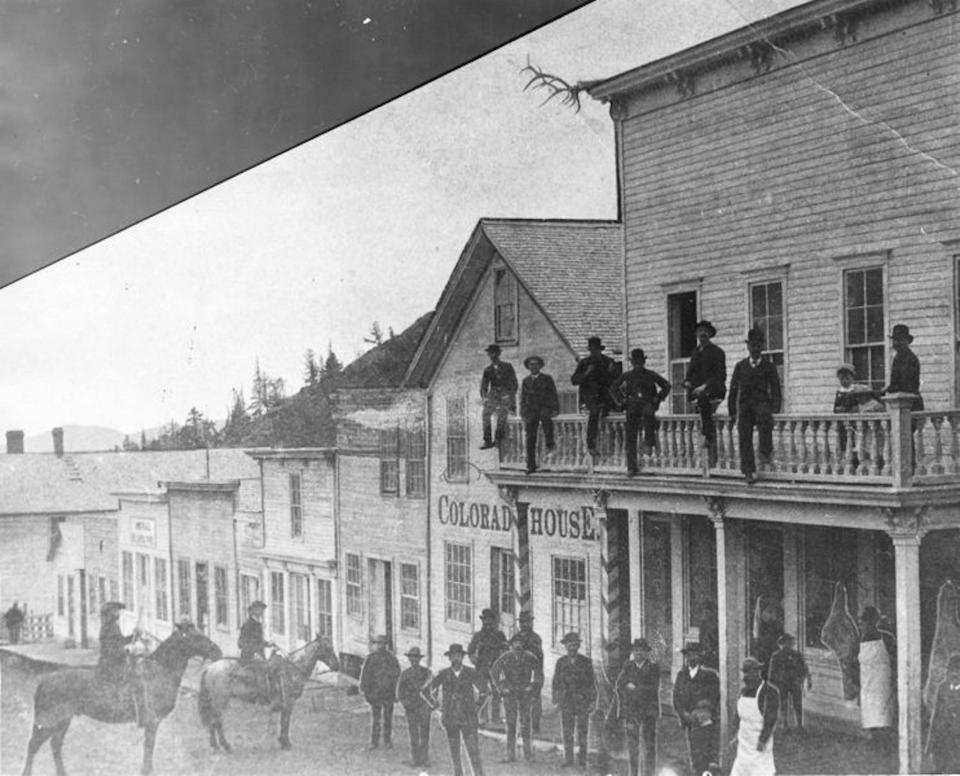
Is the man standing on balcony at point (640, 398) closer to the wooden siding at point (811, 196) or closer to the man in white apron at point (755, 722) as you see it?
the wooden siding at point (811, 196)

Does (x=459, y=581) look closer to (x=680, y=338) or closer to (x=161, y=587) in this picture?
(x=680, y=338)

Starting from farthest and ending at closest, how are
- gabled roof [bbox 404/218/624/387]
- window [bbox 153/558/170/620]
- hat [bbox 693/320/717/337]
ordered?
window [bbox 153/558/170/620] < gabled roof [bbox 404/218/624/387] < hat [bbox 693/320/717/337]

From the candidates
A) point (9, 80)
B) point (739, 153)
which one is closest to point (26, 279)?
point (9, 80)

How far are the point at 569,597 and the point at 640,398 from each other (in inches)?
27.0

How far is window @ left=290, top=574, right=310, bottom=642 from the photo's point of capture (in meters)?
4.58

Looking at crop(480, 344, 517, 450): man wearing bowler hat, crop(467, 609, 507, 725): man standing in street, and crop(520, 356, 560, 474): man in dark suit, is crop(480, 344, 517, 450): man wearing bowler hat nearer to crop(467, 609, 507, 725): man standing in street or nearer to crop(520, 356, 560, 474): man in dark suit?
crop(520, 356, 560, 474): man in dark suit

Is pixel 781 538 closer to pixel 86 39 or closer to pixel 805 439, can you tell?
pixel 805 439

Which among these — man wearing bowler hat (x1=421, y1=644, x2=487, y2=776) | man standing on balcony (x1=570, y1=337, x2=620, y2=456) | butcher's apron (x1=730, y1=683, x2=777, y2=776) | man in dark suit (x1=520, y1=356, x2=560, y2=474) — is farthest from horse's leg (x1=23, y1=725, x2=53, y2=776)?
butcher's apron (x1=730, y1=683, x2=777, y2=776)

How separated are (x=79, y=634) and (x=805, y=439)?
368 centimetres

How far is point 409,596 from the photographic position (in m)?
4.18

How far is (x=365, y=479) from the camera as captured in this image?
4371mm

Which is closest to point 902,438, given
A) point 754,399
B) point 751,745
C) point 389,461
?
point 754,399

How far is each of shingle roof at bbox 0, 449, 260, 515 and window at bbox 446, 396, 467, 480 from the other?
3.89 ft

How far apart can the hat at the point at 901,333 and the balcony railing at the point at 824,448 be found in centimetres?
14
